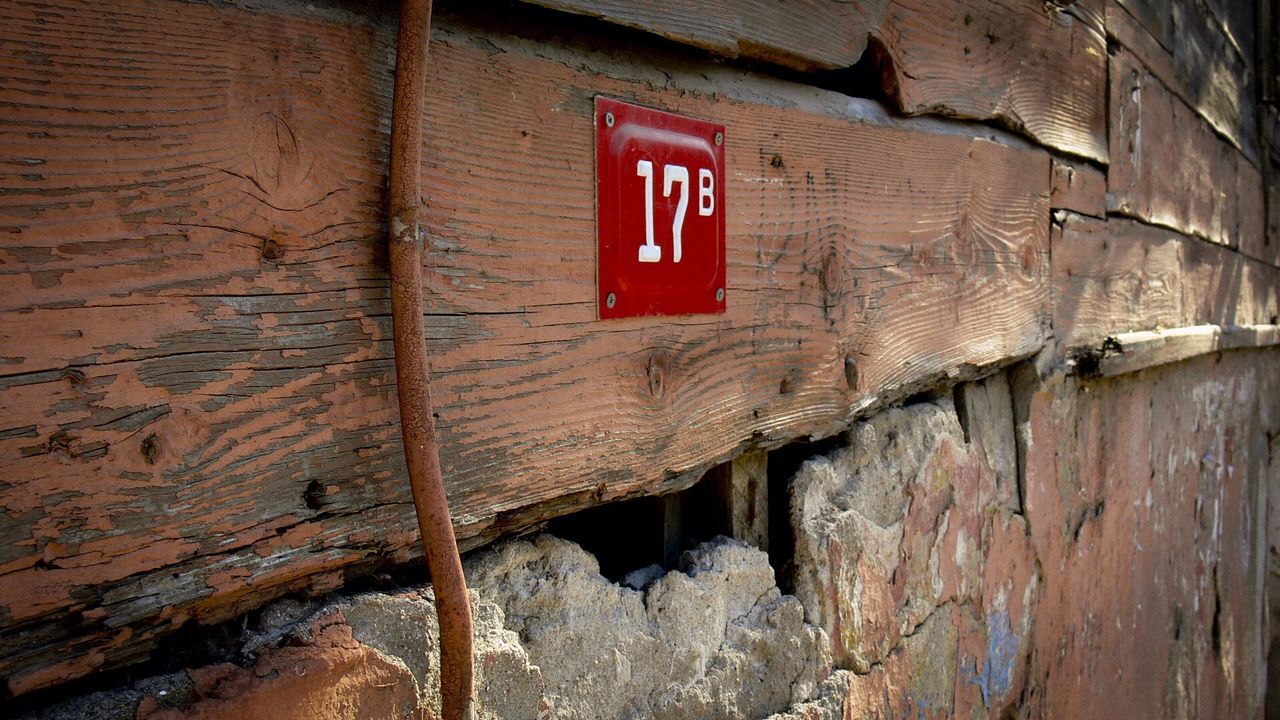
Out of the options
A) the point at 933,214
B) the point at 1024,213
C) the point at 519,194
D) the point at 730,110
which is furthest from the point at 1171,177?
the point at 519,194

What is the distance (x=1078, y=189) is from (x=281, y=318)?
224 centimetres

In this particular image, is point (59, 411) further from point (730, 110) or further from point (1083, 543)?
point (1083, 543)

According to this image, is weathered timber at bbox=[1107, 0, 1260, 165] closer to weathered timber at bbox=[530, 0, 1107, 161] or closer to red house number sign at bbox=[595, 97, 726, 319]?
weathered timber at bbox=[530, 0, 1107, 161]

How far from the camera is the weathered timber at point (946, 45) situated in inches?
47.7

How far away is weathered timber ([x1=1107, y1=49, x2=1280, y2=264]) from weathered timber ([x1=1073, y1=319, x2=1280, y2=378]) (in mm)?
392

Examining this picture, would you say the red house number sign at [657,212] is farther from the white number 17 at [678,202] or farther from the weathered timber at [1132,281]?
the weathered timber at [1132,281]

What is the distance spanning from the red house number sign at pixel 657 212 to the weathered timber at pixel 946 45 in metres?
0.12

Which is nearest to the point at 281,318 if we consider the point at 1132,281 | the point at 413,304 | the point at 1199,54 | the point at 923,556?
the point at 413,304

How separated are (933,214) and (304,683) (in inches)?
56.0

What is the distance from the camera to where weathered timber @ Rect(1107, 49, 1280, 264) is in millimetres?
2650

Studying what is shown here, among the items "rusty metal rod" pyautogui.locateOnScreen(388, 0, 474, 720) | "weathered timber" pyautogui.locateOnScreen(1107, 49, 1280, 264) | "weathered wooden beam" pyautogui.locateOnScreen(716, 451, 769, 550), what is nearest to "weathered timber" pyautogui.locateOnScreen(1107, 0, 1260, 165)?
"weathered timber" pyautogui.locateOnScreen(1107, 49, 1280, 264)

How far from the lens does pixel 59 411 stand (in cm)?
69

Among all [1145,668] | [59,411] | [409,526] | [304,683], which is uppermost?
[59,411]

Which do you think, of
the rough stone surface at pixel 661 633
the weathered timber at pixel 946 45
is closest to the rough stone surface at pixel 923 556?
the rough stone surface at pixel 661 633
